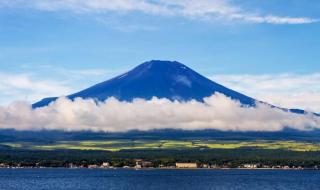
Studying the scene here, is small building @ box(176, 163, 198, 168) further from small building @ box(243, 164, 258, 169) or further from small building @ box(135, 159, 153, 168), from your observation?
small building @ box(243, 164, 258, 169)

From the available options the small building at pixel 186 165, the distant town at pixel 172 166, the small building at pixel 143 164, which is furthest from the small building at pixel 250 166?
the small building at pixel 143 164

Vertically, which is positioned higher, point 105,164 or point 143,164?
point 105,164

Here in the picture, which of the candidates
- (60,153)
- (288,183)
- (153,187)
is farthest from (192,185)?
(60,153)

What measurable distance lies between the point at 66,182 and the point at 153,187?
64.8 ft

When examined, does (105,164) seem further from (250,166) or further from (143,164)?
(250,166)

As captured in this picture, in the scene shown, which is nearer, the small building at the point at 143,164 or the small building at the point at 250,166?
the small building at the point at 143,164

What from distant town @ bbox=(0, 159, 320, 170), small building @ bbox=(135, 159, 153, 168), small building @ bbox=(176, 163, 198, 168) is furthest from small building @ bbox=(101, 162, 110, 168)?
small building @ bbox=(176, 163, 198, 168)

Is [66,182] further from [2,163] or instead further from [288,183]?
[2,163]

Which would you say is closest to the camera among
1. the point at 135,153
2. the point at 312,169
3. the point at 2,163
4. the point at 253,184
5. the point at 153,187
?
the point at 153,187

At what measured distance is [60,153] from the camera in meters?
187

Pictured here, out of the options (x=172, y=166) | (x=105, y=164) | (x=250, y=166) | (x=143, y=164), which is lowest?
(x=250, y=166)

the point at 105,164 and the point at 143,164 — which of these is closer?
the point at 143,164

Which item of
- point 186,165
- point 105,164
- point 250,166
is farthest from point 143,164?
point 250,166

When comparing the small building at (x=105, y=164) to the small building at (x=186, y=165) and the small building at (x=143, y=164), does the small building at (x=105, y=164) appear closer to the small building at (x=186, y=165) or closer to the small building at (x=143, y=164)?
the small building at (x=143, y=164)
